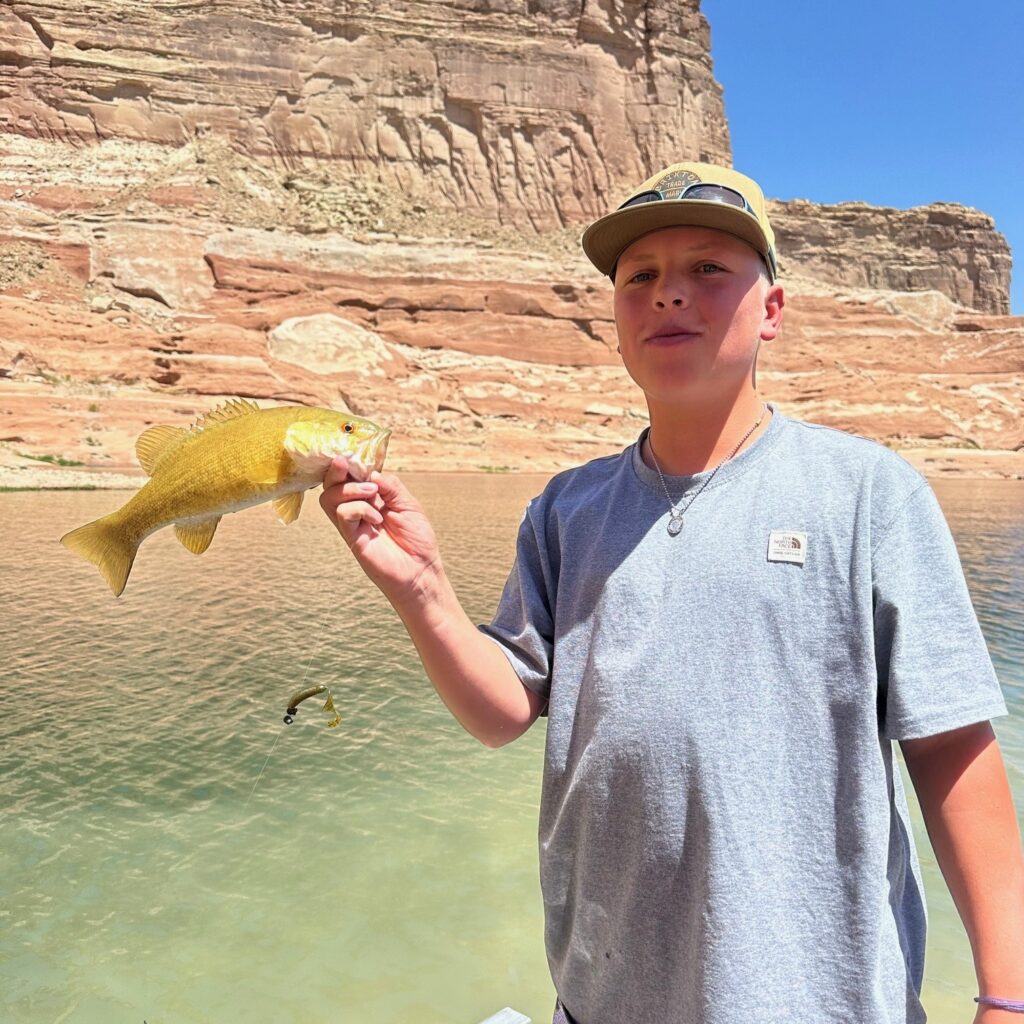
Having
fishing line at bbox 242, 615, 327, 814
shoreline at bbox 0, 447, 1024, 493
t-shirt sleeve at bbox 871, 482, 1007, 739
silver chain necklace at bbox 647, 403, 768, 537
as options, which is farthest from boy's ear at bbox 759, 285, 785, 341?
shoreline at bbox 0, 447, 1024, 493

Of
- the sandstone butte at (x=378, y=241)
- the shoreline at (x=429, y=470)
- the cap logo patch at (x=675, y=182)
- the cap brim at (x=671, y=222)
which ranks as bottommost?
the cap brim at (x=671, y=222)

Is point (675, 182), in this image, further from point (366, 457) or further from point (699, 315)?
point (366, 457)

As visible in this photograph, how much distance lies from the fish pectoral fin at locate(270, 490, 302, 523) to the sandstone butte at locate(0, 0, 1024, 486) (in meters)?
22.4

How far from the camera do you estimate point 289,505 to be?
1759mm

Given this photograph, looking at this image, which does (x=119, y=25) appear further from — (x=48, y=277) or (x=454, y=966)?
(x=454, y=966)

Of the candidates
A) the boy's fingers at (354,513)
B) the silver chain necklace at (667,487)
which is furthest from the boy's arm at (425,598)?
the silver chain necklace at (667,487)

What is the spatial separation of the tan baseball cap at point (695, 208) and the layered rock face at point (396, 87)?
2363 inches

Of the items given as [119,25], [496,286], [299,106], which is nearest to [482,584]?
[496,286]

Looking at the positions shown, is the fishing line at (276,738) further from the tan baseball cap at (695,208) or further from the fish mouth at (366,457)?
the tan baseball cap at (695,208)

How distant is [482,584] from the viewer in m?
10.6

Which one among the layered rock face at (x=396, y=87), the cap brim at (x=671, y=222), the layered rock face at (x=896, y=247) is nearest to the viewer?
the cap brim at (x=671, y=222)

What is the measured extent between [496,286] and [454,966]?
41.7 meters

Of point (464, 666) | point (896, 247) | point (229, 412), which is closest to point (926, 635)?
point (464, 666)

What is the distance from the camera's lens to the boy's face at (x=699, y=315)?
155cm
